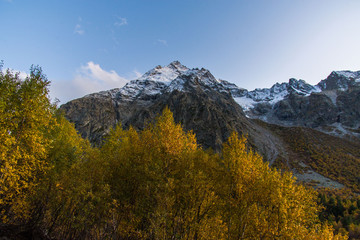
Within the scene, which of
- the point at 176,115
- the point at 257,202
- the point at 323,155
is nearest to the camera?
the point at 257,202

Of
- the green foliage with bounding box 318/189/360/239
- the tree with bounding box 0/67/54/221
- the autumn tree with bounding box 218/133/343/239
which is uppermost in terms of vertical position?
the tree with bounding box 0/67/54/221

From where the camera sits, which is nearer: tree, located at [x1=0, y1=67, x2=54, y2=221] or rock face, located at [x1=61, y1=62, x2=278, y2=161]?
tree, located at [x1=0, y1=67, x2=54, y2=221]

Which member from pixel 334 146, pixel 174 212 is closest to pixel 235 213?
pixel 174 212

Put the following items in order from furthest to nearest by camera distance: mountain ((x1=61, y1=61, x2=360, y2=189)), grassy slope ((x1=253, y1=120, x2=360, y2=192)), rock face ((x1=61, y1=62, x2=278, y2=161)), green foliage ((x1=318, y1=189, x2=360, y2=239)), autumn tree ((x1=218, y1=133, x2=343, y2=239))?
rock face ((x1=61, y1=62, x2=278, y2=161)) < mountain ((x1=61, y1=61, x2=360, y2=189)) < grassy slope ((x1=253, y1=120, x2=360, y2=192)) < green foliage ((x1=318, y1=189, x2=360, y2=239)) < autumn tree ((x1=218, y1=133, x2=343, y2=239))

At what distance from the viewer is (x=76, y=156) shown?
60.1 feet

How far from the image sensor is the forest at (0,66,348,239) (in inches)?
463

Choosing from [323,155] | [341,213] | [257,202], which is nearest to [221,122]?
[323,155]

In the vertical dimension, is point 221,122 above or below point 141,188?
above

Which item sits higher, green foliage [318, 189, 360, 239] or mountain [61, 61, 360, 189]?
mountain [61, 61, 360, 189]

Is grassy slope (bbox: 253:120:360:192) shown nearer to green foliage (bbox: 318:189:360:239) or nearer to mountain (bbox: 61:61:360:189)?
mountain (bbox: 61:61:360:189)

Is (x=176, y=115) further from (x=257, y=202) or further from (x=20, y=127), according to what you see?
(x=20, y=127)

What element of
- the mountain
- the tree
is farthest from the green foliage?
the tree

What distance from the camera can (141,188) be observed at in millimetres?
11852

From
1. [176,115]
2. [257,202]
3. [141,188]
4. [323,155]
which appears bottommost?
[323,155]
